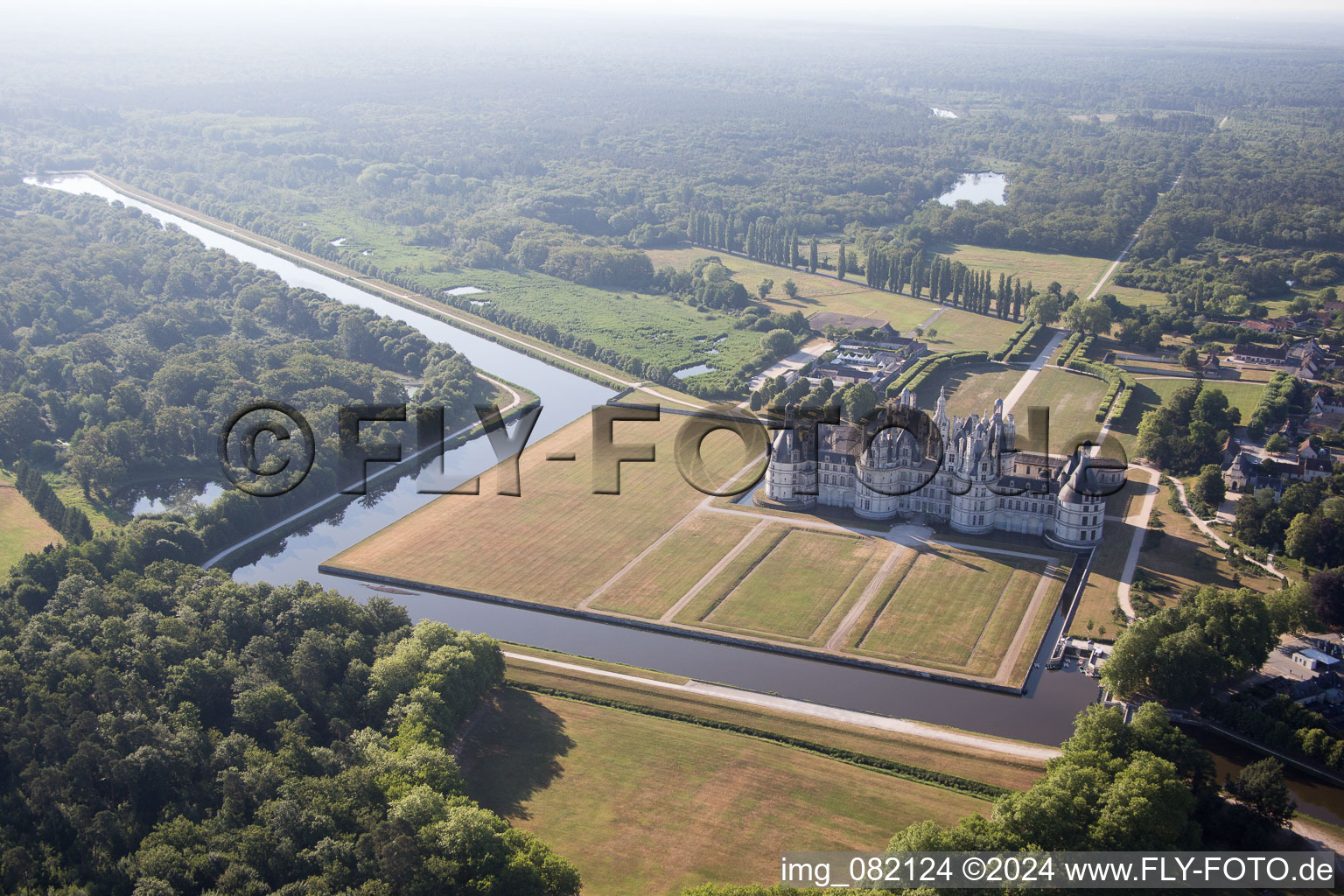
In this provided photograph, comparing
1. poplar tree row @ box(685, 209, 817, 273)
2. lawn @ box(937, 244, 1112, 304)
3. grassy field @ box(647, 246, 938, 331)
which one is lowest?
grassy field @ box(647, 246, 938, 331)

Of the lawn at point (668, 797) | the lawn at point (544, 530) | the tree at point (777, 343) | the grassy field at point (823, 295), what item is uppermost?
the grassy field at point (823, 295)

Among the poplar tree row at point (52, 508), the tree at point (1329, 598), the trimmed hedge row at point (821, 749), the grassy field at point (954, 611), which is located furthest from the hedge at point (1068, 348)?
the poplar tree row at point (52, 508)

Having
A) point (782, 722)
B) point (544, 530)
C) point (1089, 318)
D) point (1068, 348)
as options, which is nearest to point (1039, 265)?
point (1089, 318)

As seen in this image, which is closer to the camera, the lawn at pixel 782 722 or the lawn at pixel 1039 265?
the lawn at pixel 782 722

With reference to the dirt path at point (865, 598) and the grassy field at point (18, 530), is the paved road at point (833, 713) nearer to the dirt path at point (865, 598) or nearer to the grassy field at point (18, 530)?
the dirt path at point (865, 598)

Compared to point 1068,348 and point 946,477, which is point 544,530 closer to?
point 946,477

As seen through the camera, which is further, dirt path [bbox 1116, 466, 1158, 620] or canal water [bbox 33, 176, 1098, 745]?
dirt path [bbox 1116, 466, 1158, 620]

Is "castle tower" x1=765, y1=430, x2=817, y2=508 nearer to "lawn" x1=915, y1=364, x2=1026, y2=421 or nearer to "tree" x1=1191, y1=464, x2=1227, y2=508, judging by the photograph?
"lawn" x1=915, y1=364, x2=1026, y2=421

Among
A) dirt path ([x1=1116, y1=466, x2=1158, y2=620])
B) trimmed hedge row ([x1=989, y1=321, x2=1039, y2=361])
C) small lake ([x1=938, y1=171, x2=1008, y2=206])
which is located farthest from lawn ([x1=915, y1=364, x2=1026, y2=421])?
small lake ([x1=938, y1=171, x2=1008, y2=206])
